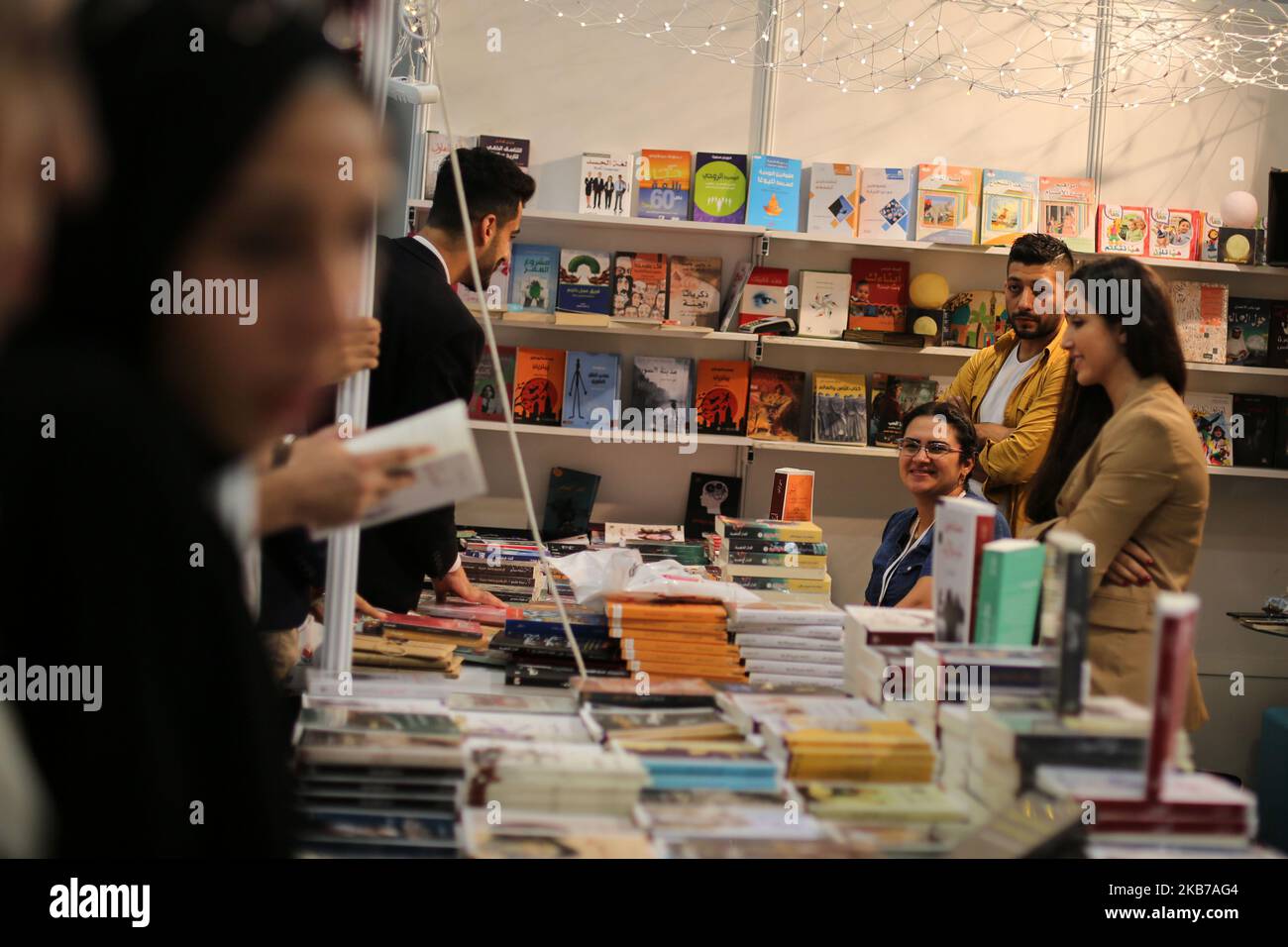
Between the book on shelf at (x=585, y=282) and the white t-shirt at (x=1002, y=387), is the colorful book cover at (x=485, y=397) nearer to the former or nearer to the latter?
the book on shelf at (x=585, y=282)

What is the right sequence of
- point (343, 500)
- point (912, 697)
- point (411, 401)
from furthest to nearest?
point (411, 401) → point (912, 697) → point (343, 500)

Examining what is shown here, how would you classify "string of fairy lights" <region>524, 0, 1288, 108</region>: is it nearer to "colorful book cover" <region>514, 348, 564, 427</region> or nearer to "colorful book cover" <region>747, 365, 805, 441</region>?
"colorful book cover" <region>747, 365, 805, 441</region>

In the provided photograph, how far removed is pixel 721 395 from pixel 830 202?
0.89 metres

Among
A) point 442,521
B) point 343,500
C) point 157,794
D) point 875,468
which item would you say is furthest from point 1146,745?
point 875,468

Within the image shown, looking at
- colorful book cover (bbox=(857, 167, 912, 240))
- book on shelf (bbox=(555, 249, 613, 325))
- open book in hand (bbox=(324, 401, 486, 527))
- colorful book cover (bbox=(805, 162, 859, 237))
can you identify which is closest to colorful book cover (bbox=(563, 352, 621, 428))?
book on shelf (bbox=(555, 249, 613, 325))

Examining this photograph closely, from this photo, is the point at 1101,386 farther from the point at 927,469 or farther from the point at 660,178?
the point at 660,178

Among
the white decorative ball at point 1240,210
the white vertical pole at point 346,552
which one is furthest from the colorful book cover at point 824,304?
the white vertical pole at point 346,552

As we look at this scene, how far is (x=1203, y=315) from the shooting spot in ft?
16.8

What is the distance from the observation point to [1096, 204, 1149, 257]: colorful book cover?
5016 millimetres

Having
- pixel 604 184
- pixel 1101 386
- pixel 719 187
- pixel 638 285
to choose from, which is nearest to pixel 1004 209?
pixel 719 187

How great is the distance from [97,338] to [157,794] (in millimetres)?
213

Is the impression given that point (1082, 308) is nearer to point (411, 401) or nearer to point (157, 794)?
point (411, 401)

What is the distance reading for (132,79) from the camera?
1.90ft

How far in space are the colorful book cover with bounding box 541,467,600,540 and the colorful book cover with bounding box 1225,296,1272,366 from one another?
2.72 meters
